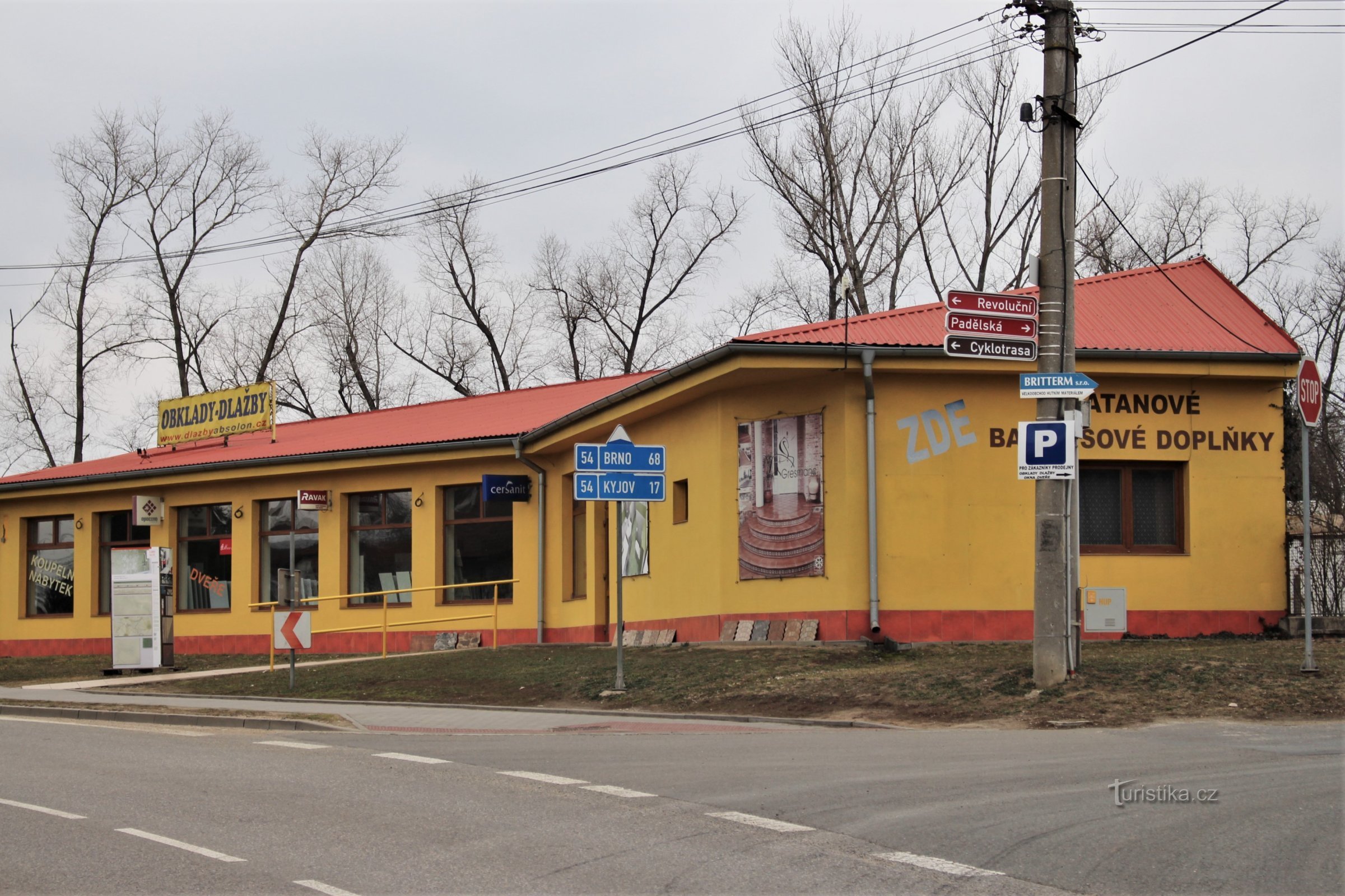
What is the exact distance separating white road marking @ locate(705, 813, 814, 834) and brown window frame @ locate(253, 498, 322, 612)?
73.3 ft

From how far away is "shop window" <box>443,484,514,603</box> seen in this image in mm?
26703

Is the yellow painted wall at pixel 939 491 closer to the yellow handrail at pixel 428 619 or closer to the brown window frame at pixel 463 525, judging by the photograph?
the yellow handrail at pixel 428 619

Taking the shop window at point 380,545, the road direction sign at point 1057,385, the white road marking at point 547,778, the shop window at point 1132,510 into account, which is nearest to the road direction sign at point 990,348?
the road direction sign at point 1057,385

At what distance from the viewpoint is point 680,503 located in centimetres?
2145

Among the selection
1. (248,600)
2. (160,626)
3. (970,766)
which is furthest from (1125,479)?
(248,600)

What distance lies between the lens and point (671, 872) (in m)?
6.93

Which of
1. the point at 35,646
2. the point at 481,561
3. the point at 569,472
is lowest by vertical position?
the point at 35,646

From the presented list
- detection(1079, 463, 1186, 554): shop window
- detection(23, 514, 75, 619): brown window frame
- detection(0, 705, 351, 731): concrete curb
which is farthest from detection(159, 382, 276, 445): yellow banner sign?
detection(1079, 463, 1186, 554): shop window

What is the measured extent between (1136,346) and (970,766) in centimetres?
1068

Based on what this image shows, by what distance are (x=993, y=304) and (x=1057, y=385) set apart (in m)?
1.05

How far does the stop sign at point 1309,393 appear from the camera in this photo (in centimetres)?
1341

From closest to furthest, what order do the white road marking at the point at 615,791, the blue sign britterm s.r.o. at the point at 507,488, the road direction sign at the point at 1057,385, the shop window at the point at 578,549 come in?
the white road marking at the point at 615,791 → the road direction sign at the point at 1057,385 → the shop window at the point at 578,549 → the blue sign britterm s.r.o. at the point at 507,488

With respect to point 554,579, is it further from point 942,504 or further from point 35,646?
point 35,646

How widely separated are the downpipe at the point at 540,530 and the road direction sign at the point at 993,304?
13.2m
